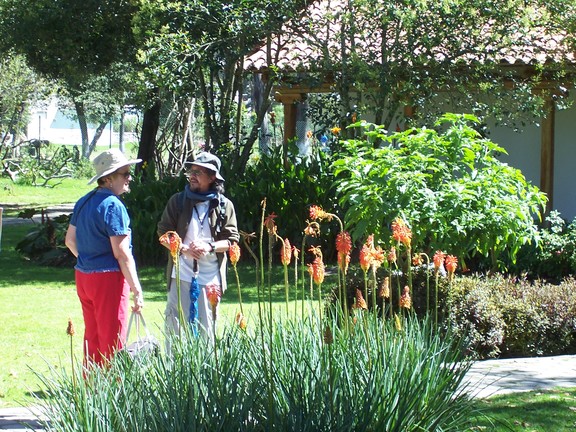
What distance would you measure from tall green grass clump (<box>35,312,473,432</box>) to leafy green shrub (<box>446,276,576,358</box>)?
375 cm

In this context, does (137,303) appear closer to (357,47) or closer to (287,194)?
(357,47)

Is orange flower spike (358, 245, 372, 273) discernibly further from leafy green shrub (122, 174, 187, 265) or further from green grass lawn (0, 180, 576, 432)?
leafy green shrub (122, 174, 187, 265)

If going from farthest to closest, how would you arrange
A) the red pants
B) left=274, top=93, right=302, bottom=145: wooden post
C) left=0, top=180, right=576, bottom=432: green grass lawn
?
left=274, top=93, right=302, bottom=145: wooden post, left=0, top=180, right=576, bottom=432: green grass lawn, the red pants

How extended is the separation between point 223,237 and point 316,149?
9058 millimetres

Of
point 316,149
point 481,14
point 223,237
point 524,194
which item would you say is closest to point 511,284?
point 524,194

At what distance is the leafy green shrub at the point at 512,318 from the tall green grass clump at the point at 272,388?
148 inches

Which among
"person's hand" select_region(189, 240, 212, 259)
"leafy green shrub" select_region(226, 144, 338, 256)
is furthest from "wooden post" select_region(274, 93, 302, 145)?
"person's hand" select_region(189, 240, 212, 259)

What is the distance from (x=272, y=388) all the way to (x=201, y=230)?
2852 millimetres

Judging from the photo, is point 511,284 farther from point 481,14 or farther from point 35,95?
point 35,95

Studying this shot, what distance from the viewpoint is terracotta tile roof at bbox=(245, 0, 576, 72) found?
12.9m

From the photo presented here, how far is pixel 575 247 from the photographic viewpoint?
12.9 metres

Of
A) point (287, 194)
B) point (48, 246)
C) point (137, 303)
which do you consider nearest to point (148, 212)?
point (48, 246)

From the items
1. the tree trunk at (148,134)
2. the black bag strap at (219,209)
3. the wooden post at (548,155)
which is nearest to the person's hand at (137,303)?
the black bag strap at (219,209)

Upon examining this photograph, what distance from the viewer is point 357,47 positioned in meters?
13.0
